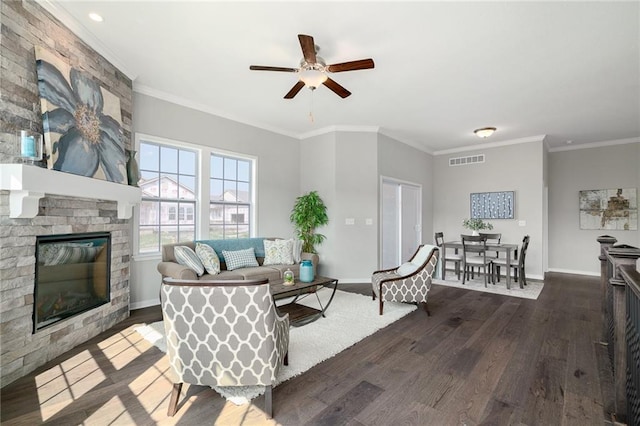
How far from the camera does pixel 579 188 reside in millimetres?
6691

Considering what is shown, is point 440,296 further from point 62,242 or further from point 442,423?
point 62,242

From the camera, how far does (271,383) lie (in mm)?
1863

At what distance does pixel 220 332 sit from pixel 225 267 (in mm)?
2697

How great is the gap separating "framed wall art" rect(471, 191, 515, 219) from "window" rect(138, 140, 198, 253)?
6274 millimetres

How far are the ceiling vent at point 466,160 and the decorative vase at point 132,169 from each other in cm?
693

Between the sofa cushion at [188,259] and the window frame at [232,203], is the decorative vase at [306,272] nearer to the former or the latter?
the sofa cushion at [188,259]

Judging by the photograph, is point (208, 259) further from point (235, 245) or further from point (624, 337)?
point (624, 337)

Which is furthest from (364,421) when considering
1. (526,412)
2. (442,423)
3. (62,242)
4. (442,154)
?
(442,154)

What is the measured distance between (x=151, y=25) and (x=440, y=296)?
515 cm

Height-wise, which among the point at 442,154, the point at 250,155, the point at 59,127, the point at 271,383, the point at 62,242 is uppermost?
the point at 442,154

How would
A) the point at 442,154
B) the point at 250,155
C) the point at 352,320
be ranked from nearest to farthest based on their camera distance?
1. the point at 352,320
2. the point at 250,155
3. the point at 442,154

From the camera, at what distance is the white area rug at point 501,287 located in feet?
15.9

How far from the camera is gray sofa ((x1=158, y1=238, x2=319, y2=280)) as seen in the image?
3.48m

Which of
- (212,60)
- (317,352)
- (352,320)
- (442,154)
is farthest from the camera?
(442,154)
